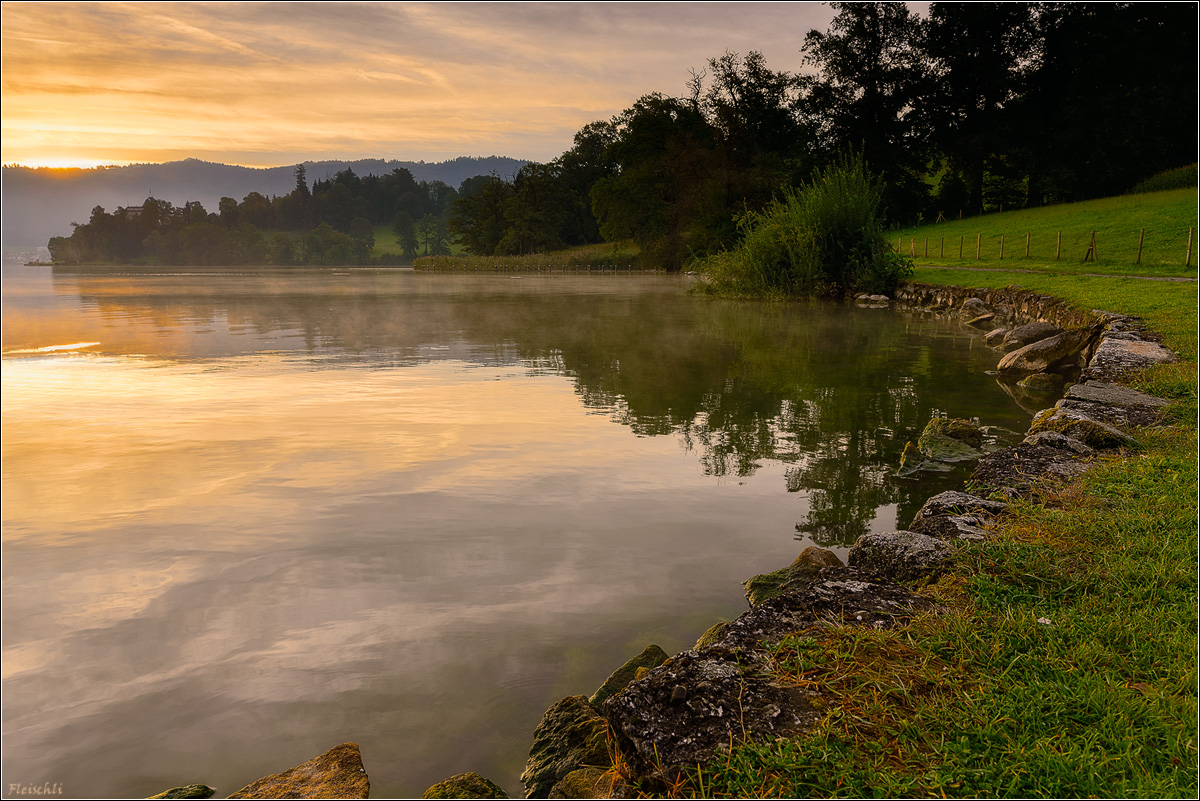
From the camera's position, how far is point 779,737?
2.95 metres

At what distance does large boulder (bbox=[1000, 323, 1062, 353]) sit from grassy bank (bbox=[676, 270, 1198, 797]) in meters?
13.2

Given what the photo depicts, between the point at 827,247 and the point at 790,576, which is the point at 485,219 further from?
the point at 790,576

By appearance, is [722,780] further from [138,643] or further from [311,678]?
[138,643]

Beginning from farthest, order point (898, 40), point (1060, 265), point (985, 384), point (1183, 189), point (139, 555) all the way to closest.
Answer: point (898, 40) → point (1183, 189) → point (1060, 265) → point (985, 384) → point (139, 555)

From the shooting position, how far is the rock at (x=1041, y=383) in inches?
505

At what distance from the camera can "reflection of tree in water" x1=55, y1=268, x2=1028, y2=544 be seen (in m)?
8.73

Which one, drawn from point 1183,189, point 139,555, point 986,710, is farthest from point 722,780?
point 1183,189

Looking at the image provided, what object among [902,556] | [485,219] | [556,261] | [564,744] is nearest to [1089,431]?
[902,556]

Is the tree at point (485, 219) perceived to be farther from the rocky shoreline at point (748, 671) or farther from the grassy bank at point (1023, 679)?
the grassy bank at point (1023, 679)

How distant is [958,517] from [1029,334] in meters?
14.3

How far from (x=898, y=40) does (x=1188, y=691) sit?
85103mm

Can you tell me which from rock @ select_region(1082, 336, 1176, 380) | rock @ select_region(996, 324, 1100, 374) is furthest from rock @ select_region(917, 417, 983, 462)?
rock @ select_region(996, 324, 1100, 374)

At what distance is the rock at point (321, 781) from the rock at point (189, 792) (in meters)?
0.17

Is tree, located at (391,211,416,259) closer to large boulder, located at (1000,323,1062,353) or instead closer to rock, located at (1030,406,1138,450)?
large boulder, located at (1000,323,1062,353)
